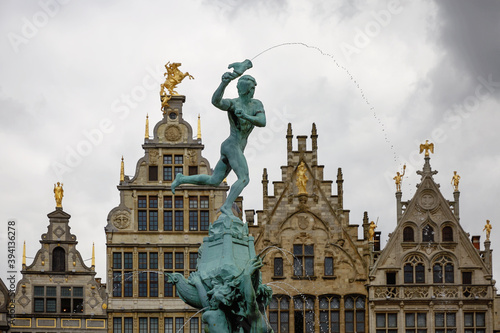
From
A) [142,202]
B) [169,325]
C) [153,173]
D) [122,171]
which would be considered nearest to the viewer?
[169,325]

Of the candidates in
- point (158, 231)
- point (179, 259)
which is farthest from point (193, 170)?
point (179, 259)

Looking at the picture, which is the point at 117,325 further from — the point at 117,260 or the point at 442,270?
the point at 442,270

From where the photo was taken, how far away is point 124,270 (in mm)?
58344

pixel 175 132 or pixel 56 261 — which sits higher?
pixel 175 132

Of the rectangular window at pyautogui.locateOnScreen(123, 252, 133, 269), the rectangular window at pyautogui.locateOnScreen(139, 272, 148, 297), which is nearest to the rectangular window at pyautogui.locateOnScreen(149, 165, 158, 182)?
the rectangular window at pyautogui.locateOnScreen(123, 252, 133, 269)

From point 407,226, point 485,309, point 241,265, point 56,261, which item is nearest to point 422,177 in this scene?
point 407,226

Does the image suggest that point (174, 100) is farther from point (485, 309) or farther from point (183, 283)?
point (183, 283)

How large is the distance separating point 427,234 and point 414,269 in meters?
1.79

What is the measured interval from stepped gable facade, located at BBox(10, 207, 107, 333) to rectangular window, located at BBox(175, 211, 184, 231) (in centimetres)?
437

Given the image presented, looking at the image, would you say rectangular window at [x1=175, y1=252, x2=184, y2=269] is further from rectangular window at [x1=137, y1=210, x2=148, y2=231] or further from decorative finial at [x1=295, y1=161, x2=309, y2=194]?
decorative finial at [x1=295, y1=161, x2=309, y2=194]

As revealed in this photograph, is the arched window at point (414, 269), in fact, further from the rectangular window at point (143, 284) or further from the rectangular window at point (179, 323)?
the rectangular window at point (143, 284)

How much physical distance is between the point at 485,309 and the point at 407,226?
5.30 meters

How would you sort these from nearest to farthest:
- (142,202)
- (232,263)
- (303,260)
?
1. (232,263)
2. (303,260)
3. (142,202)

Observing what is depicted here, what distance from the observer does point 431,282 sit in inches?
2303
